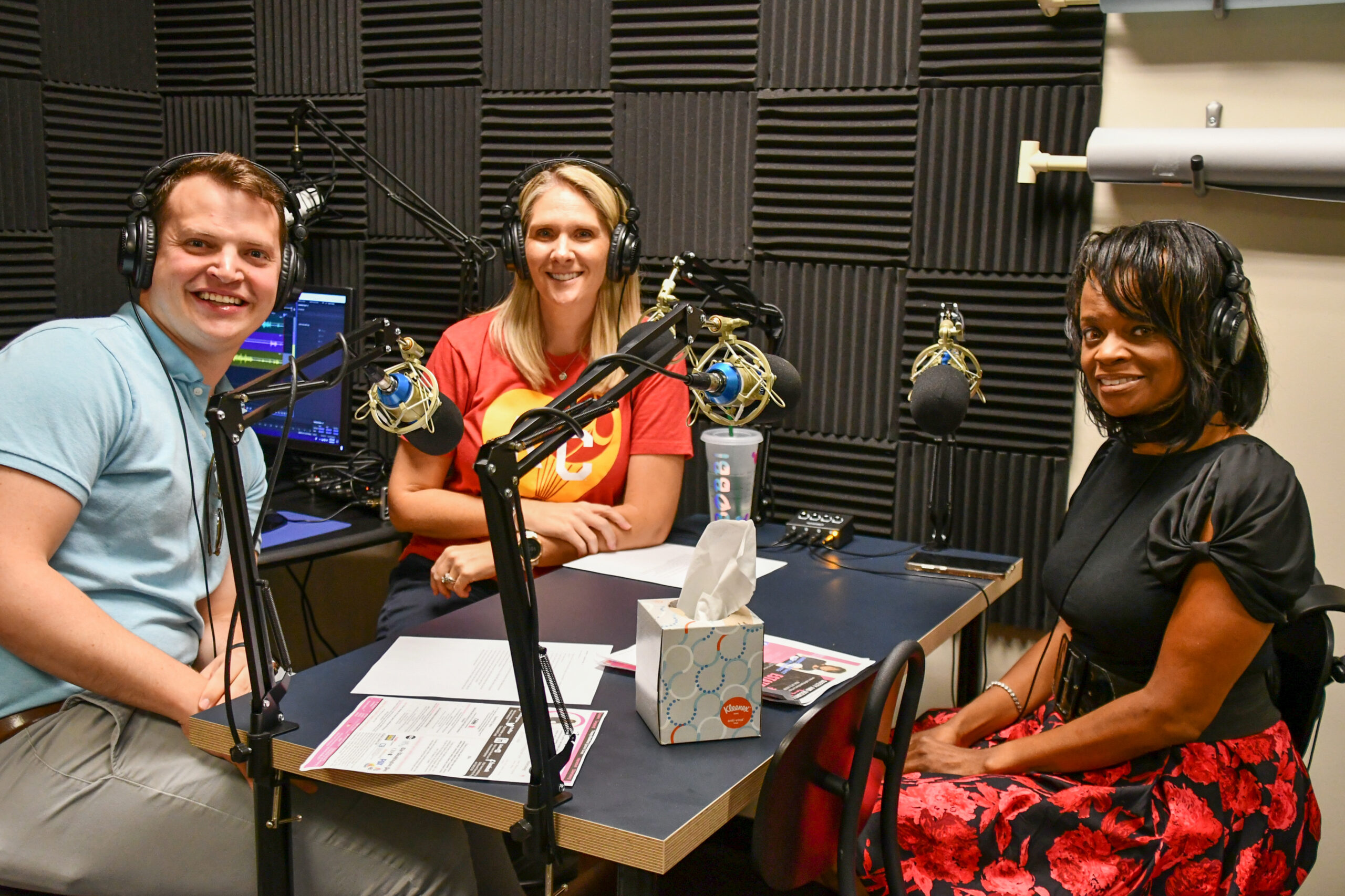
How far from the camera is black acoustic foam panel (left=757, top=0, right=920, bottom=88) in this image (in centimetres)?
269

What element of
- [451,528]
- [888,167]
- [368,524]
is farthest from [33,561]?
[888,167]

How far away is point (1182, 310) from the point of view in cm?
171

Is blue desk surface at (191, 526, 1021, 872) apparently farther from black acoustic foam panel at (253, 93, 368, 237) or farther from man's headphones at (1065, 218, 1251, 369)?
black acoustic foam panel at (253, 93, 368, 237)

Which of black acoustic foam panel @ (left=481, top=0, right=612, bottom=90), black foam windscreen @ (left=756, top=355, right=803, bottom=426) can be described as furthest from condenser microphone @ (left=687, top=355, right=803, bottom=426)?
black acoustic foam panel @ (left=481, top=0, right=612, bottom=90)

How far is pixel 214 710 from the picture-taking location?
1552 mm

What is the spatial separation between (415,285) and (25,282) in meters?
1.31

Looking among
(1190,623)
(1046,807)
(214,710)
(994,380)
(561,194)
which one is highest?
(561,194)

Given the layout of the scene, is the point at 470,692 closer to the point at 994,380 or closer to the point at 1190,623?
the point at 1190,623

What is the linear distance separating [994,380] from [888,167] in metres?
0.63

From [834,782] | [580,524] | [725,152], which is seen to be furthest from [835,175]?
[834,782]

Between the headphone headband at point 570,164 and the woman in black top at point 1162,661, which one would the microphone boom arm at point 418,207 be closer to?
the headphone headband at point 570,164

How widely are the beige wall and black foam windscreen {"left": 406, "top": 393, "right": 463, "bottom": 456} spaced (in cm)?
174

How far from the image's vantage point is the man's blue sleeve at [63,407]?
1.59 metres

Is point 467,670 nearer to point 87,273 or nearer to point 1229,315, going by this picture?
point 1229,315
